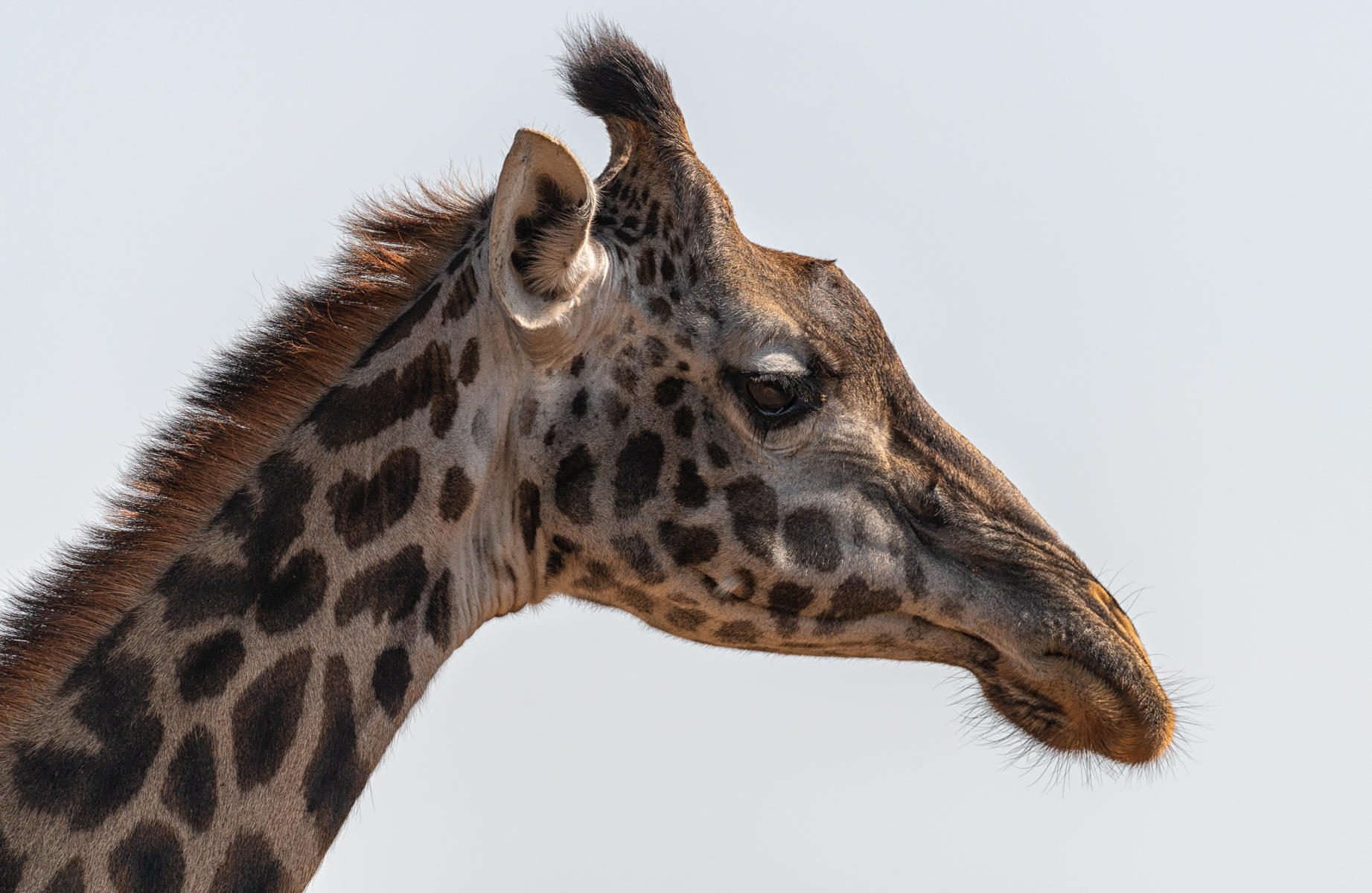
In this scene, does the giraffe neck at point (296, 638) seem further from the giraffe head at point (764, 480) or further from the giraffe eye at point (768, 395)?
the giraffe eye at point (768, 395)

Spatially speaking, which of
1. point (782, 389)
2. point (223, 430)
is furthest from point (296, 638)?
point (782, 389)

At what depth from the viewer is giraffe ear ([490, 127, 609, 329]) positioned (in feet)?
14.5

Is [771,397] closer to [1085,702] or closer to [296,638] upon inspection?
[1085,702]

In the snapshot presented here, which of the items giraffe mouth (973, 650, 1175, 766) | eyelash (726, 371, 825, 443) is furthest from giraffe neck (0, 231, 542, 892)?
giraffe mouth (973, 650, 1175, 766)

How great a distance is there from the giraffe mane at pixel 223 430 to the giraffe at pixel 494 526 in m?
0.01

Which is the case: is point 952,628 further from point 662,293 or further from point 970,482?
point 662,293

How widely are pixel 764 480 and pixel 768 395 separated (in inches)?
12.2

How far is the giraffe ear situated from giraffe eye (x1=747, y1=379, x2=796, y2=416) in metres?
0.71

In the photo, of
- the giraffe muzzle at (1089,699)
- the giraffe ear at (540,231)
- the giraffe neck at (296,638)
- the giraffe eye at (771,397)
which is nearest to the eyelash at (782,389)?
the giraffe eye at (771,397)

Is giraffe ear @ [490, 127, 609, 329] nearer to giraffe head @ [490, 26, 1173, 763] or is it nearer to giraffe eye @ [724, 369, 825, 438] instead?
giraffe head @ [490, 26, 1173, 763]

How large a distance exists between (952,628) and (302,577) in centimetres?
241

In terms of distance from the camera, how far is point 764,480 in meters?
4.93

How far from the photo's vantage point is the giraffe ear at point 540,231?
4.42 metres

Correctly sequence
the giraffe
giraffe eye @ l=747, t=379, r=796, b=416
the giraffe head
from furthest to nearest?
1. giraffe eye @ l=747, t=379, r=796, b=416
2. the giraffe head
3. the giraffe
